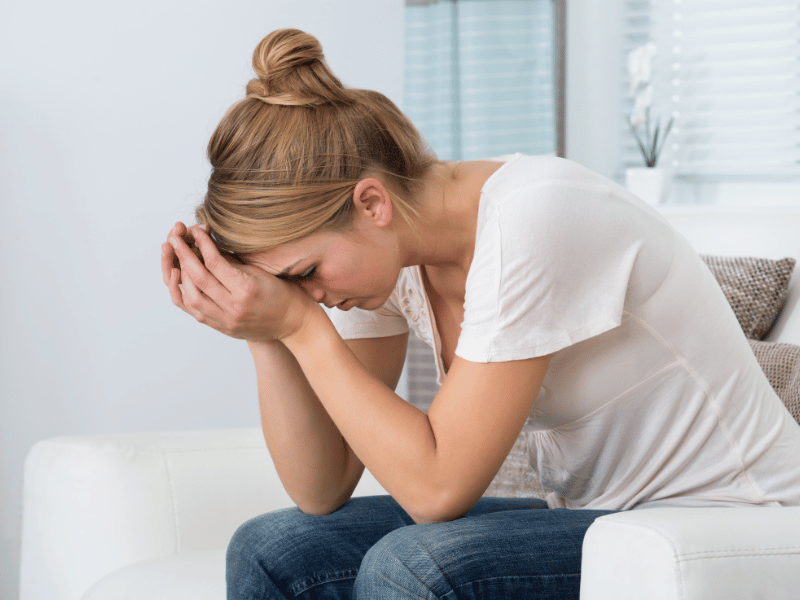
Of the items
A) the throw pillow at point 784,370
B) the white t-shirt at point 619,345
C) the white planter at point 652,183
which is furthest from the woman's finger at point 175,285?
the white planter at point 652,183

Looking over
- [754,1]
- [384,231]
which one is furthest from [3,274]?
[754,1]

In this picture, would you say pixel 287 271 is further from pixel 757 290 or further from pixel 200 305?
pixel 757 290

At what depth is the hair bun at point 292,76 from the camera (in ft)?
2.67

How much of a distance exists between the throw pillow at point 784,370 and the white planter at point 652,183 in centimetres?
112

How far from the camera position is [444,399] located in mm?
791

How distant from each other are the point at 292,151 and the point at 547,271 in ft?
0.91

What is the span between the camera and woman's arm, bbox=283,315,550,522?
30.4 inches

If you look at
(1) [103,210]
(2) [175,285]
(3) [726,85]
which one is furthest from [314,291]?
(3) [726,85]

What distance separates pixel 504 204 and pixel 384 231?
0.14 m

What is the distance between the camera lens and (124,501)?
1081 millimetres

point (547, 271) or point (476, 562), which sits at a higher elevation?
point (547, 271)

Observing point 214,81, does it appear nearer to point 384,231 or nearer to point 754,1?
point 384,231

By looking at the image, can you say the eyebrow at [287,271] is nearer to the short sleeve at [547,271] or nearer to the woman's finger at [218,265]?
the woman's finger at [218,265]

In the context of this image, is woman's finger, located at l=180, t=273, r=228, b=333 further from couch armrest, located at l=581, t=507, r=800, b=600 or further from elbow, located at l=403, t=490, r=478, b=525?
couch armrest, located at l=581, t=507, r=800, b=600
